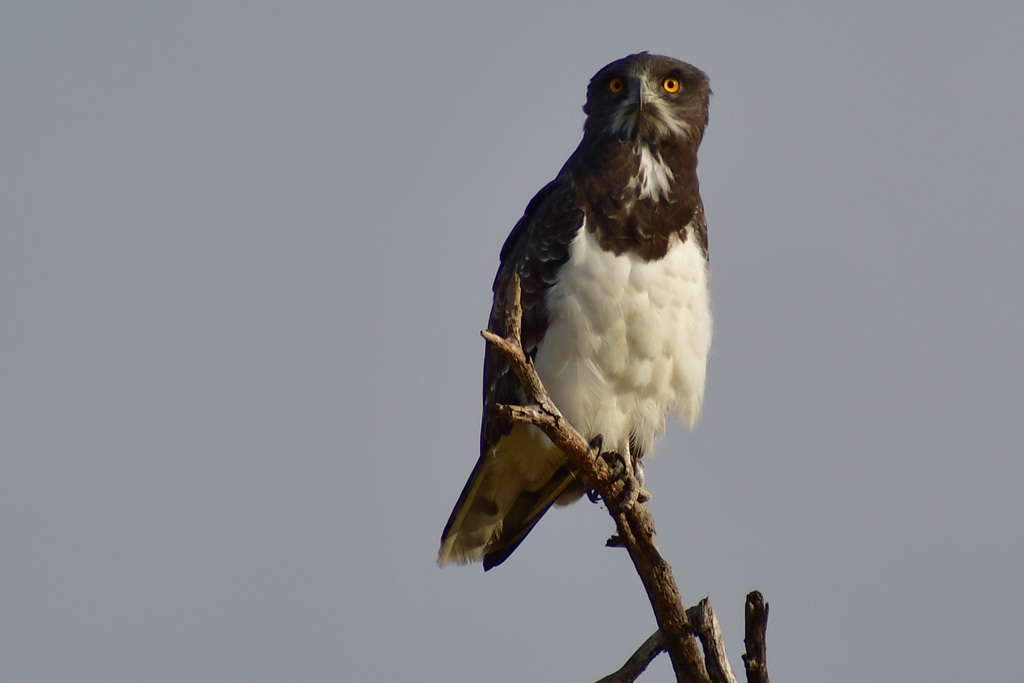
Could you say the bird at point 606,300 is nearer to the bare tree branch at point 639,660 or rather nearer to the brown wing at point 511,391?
the brown wing at point 511,391

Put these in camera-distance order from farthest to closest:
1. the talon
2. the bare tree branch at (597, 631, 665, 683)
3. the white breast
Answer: the white breast, the talon, the bare tree branch at (597, 631, 665, 683)

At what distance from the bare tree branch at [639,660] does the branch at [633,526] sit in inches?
2.0

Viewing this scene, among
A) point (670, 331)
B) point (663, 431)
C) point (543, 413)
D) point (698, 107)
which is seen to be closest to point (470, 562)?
point (663, 431)

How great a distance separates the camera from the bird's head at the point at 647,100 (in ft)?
26.3

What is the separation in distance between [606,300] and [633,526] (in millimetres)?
1416

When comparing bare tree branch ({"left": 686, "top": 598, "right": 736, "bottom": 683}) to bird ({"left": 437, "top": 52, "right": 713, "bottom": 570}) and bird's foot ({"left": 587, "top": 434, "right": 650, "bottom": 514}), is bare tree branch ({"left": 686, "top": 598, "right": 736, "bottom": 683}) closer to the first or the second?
bird's foot ({"left": 587, "top": 434, "right": 650, "bottom": 514})

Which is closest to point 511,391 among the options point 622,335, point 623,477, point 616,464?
point 622,335

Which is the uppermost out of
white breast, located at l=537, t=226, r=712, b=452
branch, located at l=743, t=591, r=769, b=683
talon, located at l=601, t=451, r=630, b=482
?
white breast, located at l=537, t=226, r=712, b=452

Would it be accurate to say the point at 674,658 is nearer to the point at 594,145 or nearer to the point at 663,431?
the point at 663,431

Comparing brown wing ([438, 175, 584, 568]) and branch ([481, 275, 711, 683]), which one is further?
brown wing ([438, 175, 584, 568])

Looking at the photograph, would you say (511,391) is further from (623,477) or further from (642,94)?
(642,94)

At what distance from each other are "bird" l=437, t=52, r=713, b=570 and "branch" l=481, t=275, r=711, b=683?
76cm

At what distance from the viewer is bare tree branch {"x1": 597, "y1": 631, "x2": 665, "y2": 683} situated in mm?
6484

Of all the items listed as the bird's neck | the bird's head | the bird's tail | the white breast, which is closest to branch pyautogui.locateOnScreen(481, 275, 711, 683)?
the white breast
